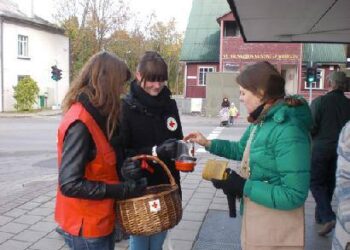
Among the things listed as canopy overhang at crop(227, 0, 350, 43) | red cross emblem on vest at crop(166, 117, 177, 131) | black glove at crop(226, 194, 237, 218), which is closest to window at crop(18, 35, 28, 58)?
canopy overhang at crop(227, 0, 350, 43)

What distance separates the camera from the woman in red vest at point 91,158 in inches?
89.4

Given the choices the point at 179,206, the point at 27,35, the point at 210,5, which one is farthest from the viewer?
the point at 210,5

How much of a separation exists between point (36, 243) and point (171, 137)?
239cm

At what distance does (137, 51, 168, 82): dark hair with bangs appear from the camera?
2.88 m

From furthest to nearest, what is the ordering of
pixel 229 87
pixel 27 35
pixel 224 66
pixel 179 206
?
pixel 224 66 → pixel 27 35 → pixel 229 87 → pixel 179 206

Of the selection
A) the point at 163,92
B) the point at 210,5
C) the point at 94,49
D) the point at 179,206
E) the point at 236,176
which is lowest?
the point at 179,206

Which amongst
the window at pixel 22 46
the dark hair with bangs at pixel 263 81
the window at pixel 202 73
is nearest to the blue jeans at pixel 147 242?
the dark hair with bangs at pixel 263 81

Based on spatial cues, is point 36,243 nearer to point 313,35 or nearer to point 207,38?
point 313,35

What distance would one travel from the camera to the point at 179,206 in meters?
2.66

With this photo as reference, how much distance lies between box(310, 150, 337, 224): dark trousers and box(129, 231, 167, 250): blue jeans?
270 centimetres

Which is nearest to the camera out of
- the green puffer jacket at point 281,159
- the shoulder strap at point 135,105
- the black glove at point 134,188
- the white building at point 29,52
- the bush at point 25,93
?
the green puffer jacket at point 281,159

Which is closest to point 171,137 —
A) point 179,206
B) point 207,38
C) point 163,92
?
point 163,92

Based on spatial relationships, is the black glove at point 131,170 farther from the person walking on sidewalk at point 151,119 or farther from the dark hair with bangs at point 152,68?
the dark hair with bangs at point 152,68

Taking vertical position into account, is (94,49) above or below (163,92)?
above
